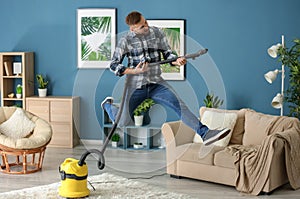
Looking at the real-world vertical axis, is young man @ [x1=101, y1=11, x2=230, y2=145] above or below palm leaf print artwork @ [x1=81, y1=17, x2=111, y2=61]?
below

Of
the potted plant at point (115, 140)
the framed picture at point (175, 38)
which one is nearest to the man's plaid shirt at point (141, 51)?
the framed picture at point (175, 38)

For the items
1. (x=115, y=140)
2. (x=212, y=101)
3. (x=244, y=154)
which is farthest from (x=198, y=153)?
(x=115, y=140)

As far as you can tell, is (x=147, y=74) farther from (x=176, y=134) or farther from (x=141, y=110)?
(x=141, y=110)

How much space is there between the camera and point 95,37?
787 cm

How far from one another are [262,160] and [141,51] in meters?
1.83

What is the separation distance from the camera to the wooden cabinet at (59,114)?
7773 mm

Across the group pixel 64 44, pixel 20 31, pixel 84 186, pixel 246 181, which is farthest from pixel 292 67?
pixel 20 31

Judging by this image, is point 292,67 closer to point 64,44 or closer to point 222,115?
point 222,115

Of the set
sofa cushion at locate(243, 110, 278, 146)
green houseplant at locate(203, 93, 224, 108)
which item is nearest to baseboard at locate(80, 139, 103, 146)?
green houseplant at locate(203, 93, 224, 108)

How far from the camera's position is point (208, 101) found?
707cm

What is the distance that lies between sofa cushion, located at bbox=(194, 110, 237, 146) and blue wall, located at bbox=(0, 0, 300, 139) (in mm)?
650

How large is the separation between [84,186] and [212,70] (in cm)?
268

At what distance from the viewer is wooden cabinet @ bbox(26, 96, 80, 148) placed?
25.5ft

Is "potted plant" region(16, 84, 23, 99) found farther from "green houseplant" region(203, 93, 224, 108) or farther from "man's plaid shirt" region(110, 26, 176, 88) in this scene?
"man's plaid shirt" region(110, 26, 176, 88)
